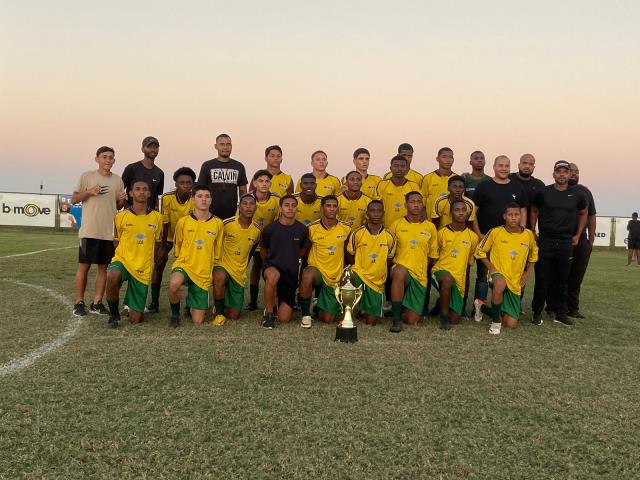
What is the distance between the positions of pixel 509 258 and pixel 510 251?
0.09 meters

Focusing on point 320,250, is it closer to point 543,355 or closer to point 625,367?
point 543,355

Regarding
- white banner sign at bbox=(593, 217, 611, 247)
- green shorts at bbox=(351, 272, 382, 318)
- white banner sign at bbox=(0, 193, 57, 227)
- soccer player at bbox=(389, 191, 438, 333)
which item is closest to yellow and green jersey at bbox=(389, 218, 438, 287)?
soccer player at bbox=(389, 191, 438, 333)

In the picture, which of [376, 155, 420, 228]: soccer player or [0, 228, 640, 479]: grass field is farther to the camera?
[376, 155, 420, 228]: soccer player

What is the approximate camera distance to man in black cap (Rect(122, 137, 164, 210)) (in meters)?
6.50

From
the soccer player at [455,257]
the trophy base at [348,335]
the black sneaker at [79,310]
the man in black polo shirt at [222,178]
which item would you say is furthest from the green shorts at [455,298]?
the black sneaker at [79,310]

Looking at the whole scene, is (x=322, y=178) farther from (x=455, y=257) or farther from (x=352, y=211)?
(x=455, y=257)

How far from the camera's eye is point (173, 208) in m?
6.42

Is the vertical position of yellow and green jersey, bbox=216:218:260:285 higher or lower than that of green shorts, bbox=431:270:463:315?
higher

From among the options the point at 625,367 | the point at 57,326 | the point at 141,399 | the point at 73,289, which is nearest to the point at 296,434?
the point at 141,399

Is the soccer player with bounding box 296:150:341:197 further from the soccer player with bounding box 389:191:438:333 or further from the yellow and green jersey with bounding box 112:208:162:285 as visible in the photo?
the yellow and green jersey with bounding box 112:208:162:285

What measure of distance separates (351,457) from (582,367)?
2.74m

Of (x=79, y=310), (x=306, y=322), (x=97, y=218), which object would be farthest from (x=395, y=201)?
(x=79, y=310)

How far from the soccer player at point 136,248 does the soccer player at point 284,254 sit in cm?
131

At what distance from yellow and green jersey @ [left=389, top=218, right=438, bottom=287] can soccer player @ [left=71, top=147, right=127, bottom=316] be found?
344 centimetres
